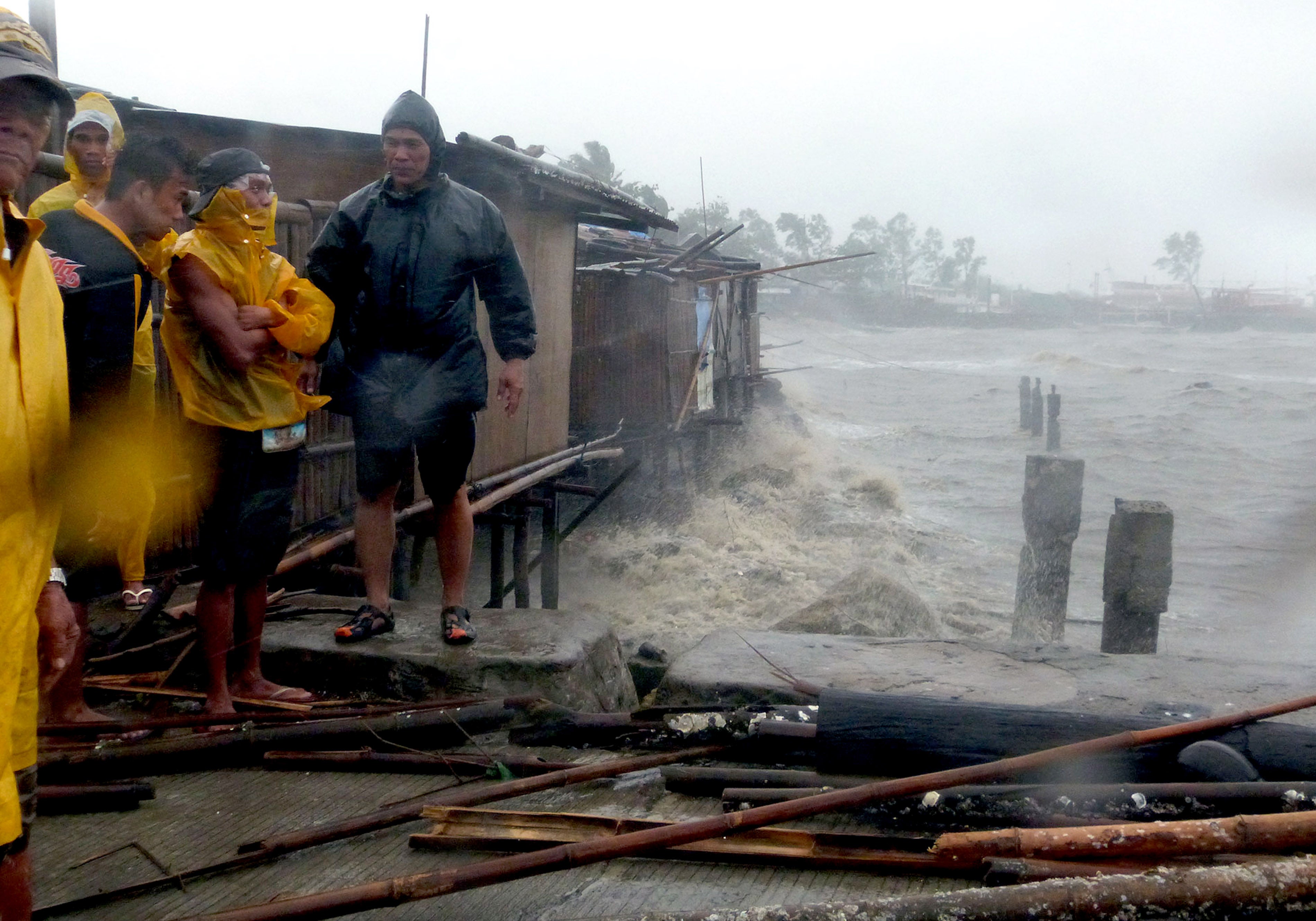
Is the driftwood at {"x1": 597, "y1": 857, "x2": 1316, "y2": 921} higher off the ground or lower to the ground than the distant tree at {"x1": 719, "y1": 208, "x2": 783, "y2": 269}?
lower

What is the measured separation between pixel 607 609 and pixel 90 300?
9.42 meters

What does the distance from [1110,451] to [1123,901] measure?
2994 cm

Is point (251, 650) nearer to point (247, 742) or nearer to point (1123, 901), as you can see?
point (247, 742)

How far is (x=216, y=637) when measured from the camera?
343 centimetres

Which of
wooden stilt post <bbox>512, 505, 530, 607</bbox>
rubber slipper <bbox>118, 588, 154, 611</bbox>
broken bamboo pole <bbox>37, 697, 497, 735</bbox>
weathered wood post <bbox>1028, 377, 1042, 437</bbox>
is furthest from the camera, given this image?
weathered wood post <bbox>1028, 377, 1042, 437</bbox>

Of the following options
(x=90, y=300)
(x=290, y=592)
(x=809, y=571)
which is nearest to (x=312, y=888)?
(x=90, y=300)

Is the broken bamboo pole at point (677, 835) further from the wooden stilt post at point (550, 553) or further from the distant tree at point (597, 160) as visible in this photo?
→ the distant tree at point (597, 160)

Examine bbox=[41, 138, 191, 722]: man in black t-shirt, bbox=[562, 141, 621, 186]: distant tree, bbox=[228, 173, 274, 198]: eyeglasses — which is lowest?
bbox=[41, 138, 191, 722]: man in black t-shirt

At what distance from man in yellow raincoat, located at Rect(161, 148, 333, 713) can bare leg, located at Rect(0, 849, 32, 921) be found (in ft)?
4.80

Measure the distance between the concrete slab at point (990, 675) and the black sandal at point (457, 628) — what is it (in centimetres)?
73

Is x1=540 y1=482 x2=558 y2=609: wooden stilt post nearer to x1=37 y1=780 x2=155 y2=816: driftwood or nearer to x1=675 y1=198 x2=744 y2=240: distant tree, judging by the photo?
x1=37 y1=780 x2=155 y2=816: driftwood

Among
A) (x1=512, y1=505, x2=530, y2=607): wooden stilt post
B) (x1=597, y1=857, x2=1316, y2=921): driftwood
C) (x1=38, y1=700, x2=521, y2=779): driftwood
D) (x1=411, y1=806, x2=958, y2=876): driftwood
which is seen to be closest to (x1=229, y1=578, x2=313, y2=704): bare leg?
(x1=38, y1=700, x2=521, y2=779): driftwood

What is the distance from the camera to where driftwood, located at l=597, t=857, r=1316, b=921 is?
1.82 metres

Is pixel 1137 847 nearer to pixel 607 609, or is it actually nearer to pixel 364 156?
pixel 364 156
